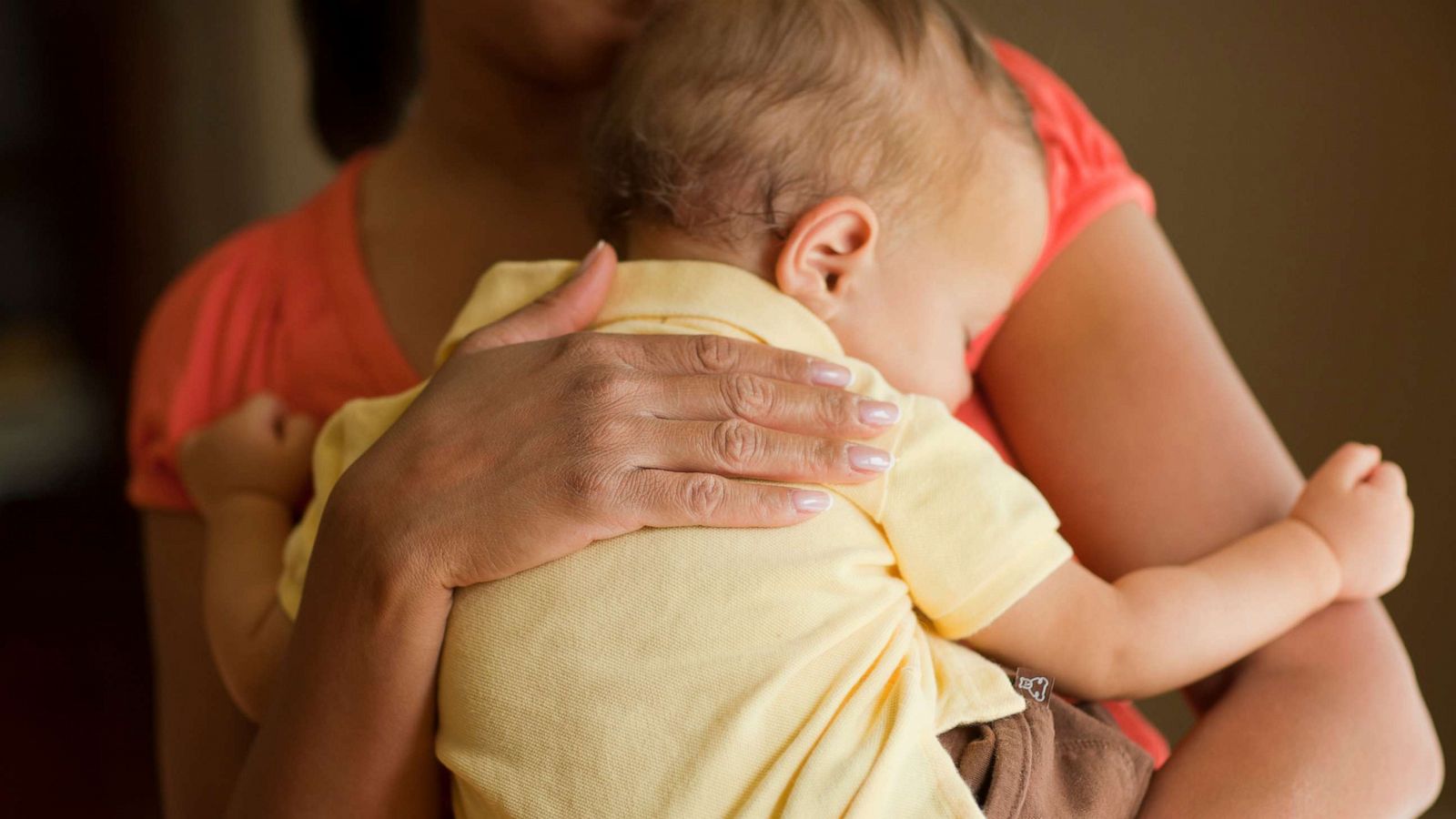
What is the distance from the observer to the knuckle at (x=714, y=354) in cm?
85

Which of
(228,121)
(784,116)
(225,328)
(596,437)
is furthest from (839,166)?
(228,121)

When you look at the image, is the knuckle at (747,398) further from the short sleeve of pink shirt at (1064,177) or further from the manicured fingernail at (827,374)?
the short sleeve of pink shirt at (1064,177)

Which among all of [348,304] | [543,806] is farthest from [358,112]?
[543,806]

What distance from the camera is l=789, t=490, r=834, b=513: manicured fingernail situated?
80cm

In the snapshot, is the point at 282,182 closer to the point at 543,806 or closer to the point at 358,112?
the point at 358,112

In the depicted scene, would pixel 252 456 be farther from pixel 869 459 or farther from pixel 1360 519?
pixel 1360 519

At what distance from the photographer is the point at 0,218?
309cm

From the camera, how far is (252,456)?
119 centimetres

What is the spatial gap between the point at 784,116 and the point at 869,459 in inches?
10.7

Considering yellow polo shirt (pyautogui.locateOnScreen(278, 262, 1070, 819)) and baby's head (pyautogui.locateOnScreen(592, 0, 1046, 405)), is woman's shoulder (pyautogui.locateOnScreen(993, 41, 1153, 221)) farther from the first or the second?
yellow polo shirt (pyautogui.locateOnScreen(278, 262, 1070, 819))

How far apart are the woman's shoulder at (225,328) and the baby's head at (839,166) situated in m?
0.53

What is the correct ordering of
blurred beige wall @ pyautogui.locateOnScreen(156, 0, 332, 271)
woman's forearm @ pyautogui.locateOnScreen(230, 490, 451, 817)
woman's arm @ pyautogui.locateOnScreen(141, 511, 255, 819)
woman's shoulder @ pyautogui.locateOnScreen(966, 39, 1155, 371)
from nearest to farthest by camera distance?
woman's forearm @ pyautogui.locateOnScreen(230, 490, 451, 817) < woman's shoulder @ pyautogui.locateOnScreen(966, 39, 1155, 371) < woman's arm @ pyautogui.locateOnScreen(141, 511, 255, 819) < blurred beige wall @ pyautogui.locateOnScreen(156, 0, 332, 271)

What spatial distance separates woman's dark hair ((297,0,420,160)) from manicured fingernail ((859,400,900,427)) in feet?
3.59

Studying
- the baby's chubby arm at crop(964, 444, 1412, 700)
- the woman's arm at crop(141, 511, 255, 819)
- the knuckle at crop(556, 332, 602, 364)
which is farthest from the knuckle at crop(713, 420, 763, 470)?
the woman's arm at crop(141, 511, 255, 819)
